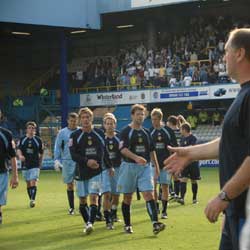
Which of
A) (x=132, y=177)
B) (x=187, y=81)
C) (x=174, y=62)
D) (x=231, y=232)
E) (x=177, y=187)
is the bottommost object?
(x=177, y=187)

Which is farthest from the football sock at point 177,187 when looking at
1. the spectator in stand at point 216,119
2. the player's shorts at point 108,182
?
the spectator in stand at point 216,119

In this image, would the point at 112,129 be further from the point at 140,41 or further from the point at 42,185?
the point at 140,41

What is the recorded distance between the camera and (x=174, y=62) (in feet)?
128

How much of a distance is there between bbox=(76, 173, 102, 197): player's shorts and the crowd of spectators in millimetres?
24422

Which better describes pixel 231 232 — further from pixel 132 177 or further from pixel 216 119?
pixel 216 119

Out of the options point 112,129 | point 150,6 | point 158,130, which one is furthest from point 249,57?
point 150,6

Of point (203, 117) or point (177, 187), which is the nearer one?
point (177, 187)

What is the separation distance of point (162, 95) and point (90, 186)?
26053 mm

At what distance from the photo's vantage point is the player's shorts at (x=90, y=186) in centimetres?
1147

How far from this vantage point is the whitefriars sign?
1374 inches

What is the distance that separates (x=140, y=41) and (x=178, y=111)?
8.31m

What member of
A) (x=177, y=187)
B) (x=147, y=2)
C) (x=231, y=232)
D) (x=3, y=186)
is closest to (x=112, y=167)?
(x=3, y=186)

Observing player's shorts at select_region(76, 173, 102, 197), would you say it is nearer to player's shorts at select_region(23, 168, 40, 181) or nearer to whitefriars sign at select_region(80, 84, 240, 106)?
player's shorts at select_region(23, 168, 40, 181)

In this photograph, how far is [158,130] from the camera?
14.2 meters
